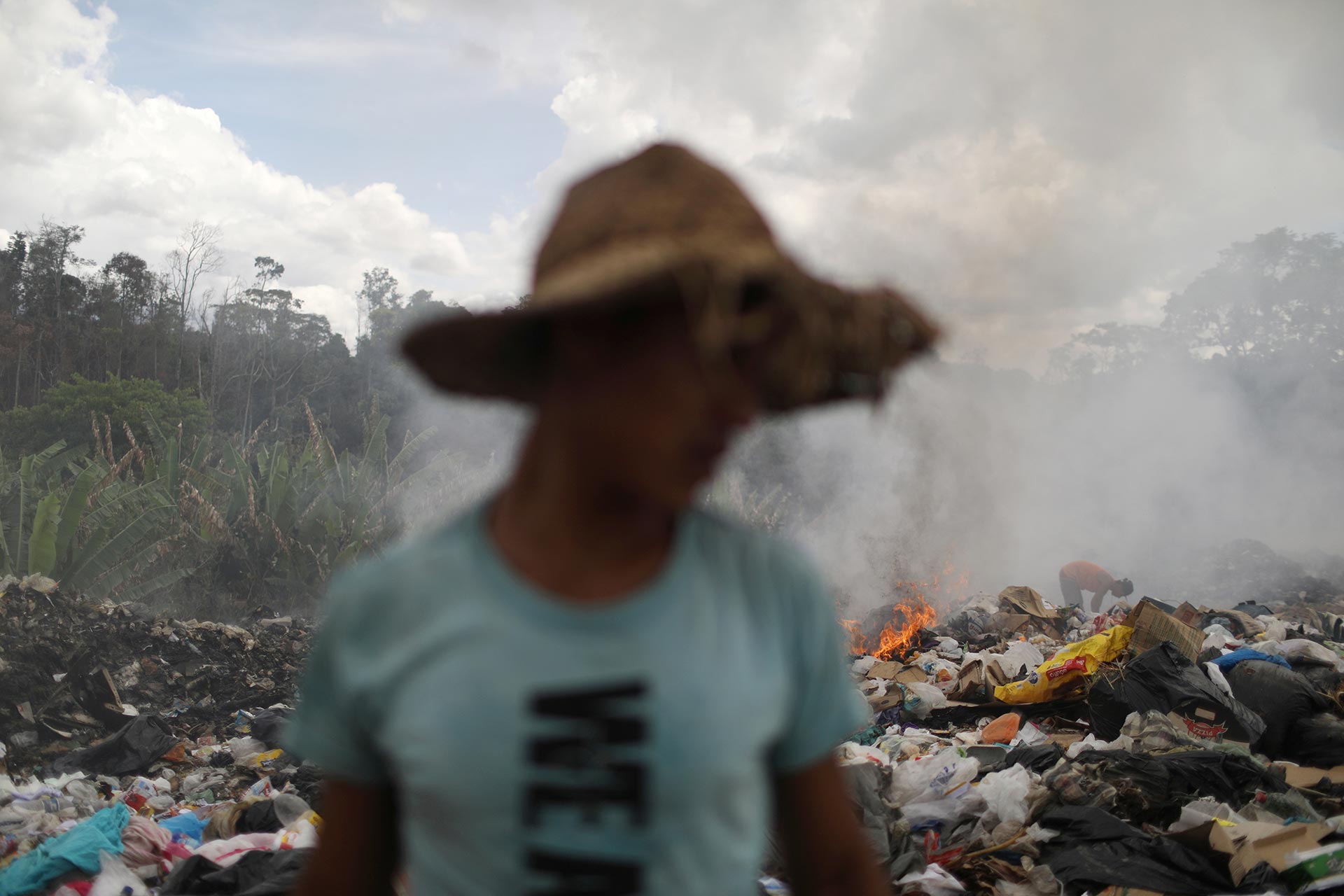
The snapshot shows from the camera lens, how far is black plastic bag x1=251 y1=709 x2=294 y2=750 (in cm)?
598

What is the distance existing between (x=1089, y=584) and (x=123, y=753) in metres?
11.5

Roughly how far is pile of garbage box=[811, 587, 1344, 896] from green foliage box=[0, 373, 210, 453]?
17.2 meters

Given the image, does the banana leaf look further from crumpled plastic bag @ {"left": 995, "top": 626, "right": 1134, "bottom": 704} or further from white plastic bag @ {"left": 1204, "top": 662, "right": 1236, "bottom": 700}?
white plastic bag @ {"left": 1204, "top": 662, "right": 1236, "bottom": 700}

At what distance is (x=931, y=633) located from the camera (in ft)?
32.0

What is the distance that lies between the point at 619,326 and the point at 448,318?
0.22 meters

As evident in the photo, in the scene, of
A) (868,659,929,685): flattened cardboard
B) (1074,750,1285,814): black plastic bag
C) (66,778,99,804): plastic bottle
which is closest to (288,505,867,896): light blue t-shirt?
(1074,750,1285,814): black plastic bag

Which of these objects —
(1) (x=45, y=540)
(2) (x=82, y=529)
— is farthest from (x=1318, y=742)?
(2) (x=82, y=529)

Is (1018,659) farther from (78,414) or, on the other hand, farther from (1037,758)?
(78,414)

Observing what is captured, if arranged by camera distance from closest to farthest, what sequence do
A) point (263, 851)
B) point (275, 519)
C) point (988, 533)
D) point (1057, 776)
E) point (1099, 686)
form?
point (263, 851) < point (1057, 776) < point (1099, 686) < point (275, 519) < point (988, 533)

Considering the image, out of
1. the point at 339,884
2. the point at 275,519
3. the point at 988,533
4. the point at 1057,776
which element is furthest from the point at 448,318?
the point at 988,533

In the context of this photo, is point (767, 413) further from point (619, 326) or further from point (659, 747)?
point (659, 747)

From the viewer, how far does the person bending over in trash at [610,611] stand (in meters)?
0.79

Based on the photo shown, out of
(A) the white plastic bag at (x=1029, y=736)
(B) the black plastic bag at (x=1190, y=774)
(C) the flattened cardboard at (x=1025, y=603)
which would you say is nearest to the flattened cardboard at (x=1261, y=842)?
(B) the black plastic bag at (x=1190, y=774)

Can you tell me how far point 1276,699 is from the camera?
5.13 metres
